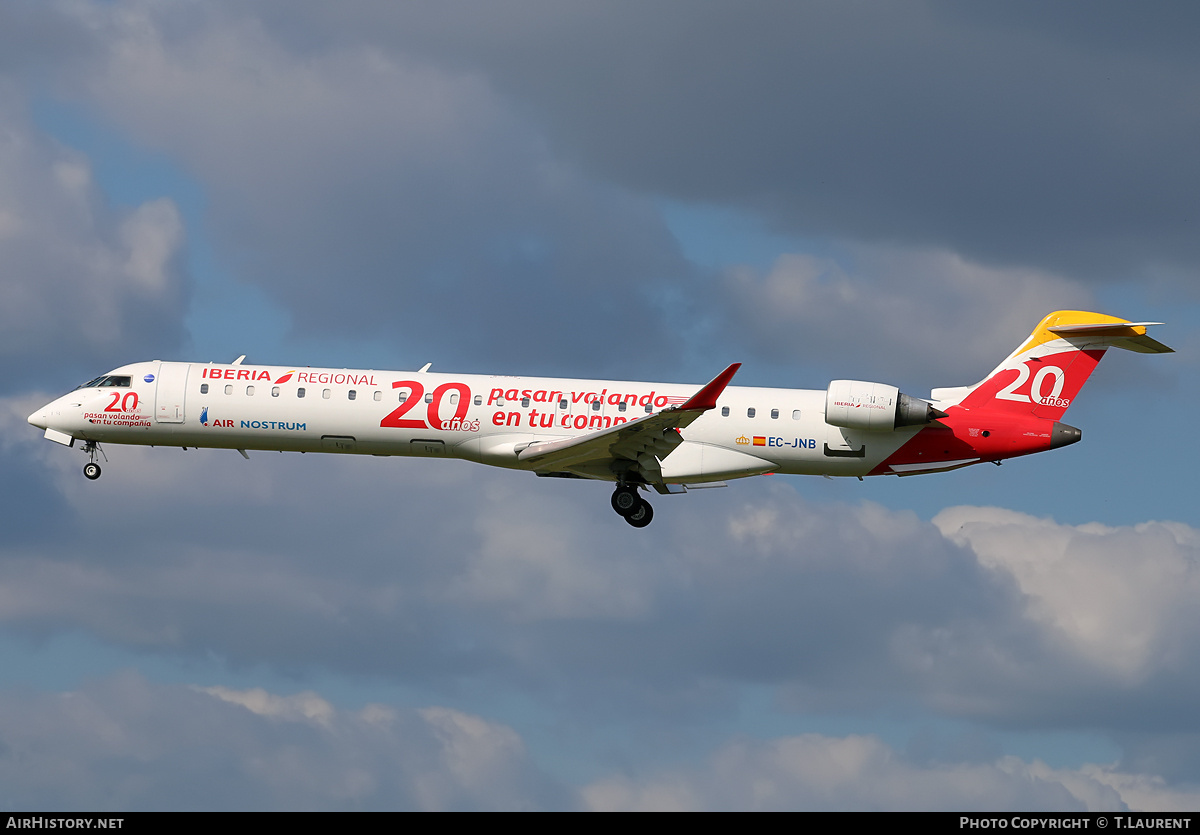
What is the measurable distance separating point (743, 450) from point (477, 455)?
7915 mm

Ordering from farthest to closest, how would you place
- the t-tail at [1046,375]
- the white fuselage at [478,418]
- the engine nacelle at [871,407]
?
the t-tail at [1046,375]
the white fuselage at [478,418]
the engine nacelle at [871,407]

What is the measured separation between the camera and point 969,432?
45469mm

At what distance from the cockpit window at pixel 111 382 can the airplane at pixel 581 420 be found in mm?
43

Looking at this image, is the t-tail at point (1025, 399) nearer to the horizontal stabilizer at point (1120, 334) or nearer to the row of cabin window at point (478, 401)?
the horizontal stabilizer at point (1120, 334)

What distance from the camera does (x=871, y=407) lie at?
4391cm

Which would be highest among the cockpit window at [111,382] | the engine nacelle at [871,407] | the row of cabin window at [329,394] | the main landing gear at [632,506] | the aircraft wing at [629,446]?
the cockpit window at [111,382]

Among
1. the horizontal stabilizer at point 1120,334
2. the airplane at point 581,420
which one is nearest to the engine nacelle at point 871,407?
the airplane at point 581,420

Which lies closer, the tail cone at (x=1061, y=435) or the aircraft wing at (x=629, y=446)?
the aircraft wing at (x=629, y=446)

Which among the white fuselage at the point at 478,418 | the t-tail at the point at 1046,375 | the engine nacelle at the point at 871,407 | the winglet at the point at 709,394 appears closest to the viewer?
the winglet at the point at 709,394

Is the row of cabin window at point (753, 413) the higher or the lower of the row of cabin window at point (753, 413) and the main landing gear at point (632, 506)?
the higher

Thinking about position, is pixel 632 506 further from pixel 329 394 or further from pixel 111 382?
pixel 111 382

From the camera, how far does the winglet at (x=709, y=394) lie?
40000mm

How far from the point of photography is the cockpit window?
151 feet
